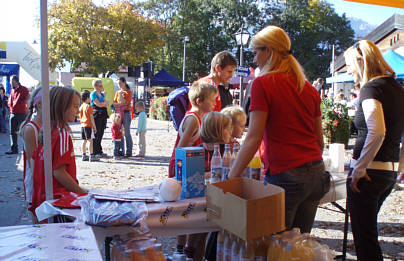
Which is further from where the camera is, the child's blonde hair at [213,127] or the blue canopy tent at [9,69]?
the blue canopy tent at [9,69]

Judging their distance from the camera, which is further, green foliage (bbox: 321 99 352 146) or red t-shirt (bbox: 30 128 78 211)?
green foliage (bbox: 321 99 352 146)

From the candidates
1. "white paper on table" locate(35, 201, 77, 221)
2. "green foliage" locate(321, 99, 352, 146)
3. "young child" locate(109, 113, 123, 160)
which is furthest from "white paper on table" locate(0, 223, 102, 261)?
"green foliage" locate(321, 99, 352, 146)

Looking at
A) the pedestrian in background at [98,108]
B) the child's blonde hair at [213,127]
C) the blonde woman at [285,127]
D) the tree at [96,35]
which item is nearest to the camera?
the blonde woman at [285,127]

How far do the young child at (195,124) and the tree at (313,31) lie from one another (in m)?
44.3

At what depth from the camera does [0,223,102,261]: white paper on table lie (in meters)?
1.51

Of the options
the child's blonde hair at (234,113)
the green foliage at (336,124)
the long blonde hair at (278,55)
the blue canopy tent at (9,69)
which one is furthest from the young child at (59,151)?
the blue canopy tent at (9,69)

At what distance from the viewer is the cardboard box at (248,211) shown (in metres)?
1.79

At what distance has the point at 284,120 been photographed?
85.8 inches

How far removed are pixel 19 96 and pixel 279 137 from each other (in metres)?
9.22

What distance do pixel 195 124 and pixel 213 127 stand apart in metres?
0.27

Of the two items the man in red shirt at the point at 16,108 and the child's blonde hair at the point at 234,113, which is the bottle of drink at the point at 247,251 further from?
the man in red shirt at the point at 16,108

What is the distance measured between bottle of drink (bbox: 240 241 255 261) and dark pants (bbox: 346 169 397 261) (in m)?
1.08

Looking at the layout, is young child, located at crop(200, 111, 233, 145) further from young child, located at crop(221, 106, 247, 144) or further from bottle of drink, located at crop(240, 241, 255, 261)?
bottle of drink, located at crop(240, 241, 255, 261)

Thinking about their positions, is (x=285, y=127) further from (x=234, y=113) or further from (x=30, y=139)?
(x=30, y=139)
